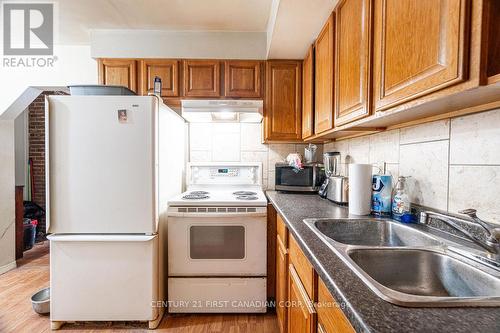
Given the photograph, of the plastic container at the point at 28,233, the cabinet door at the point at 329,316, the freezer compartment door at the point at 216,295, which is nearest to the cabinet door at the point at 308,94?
the freezer compartment door at the point at 216,295

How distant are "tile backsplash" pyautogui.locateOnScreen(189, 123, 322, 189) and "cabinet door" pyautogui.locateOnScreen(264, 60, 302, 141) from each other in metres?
0.31

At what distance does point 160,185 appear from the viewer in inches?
76.0

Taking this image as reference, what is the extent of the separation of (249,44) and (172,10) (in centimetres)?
71

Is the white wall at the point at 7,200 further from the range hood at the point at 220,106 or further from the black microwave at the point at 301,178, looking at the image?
the black microwave at the point at 301,178

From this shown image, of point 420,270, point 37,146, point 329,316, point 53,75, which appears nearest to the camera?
point 329,316

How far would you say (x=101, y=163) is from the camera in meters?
1.80

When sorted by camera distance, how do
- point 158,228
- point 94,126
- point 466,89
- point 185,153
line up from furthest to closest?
point 185,153 < point 158,228 < point 94,126 < point 466,89

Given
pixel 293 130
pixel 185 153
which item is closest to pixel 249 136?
pixel 293 130

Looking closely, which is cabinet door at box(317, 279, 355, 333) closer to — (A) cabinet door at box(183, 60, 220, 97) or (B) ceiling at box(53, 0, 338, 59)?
(B) ceiling at box(53, 0, 338, 59)

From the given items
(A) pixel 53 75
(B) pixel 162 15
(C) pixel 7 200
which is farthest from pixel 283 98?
(C) pixel 7 200

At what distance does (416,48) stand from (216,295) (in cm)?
194

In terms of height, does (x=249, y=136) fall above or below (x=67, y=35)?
below

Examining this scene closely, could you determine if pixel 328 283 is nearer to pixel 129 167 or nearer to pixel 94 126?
pixel 129 167

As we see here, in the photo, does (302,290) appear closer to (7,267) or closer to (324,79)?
(324,79)
